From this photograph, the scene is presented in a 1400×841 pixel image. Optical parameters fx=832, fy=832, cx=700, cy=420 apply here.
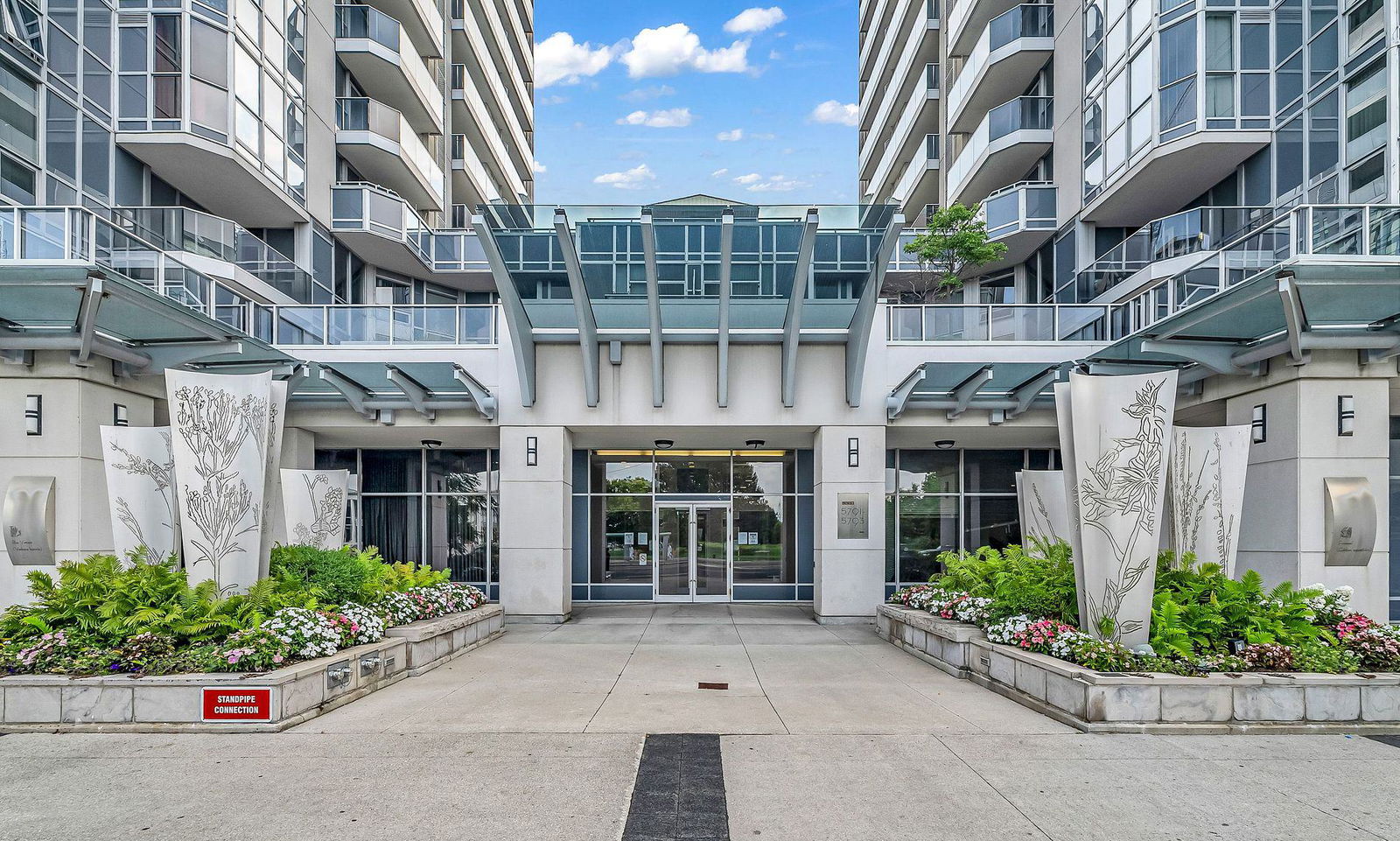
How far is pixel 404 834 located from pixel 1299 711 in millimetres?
8075

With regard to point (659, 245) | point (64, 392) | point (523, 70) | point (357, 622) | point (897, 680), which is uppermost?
point (523, 70)

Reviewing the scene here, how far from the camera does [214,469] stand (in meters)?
9.53

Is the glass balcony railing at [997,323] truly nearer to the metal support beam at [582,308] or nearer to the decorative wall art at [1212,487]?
the metal support beam at [582,308]

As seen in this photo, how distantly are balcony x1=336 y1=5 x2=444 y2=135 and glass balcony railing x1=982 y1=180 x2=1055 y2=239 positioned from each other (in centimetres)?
1826

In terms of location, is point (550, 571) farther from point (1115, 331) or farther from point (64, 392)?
point (1115, 331)

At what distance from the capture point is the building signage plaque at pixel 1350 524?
1139cm

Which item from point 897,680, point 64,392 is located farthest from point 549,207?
point 897,680

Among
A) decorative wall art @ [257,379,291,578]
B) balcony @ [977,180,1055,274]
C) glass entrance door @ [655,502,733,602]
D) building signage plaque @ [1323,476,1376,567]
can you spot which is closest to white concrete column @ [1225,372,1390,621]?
building signage plaque @ [1323,476,1376,567]

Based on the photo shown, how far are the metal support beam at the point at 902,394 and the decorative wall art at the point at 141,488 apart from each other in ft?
38.0

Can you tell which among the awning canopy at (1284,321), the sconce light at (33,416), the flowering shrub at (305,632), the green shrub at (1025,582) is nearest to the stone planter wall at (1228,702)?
the green shrub at (1025,582)

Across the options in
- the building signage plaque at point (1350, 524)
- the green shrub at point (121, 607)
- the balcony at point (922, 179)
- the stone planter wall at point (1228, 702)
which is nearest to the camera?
the stone planter wall at point (1228, 702)

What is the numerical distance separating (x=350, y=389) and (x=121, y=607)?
7.11 m

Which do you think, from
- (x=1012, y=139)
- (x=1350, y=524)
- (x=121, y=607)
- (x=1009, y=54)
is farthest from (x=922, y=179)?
(x=121, y=607)

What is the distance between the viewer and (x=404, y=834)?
17.7 ft
